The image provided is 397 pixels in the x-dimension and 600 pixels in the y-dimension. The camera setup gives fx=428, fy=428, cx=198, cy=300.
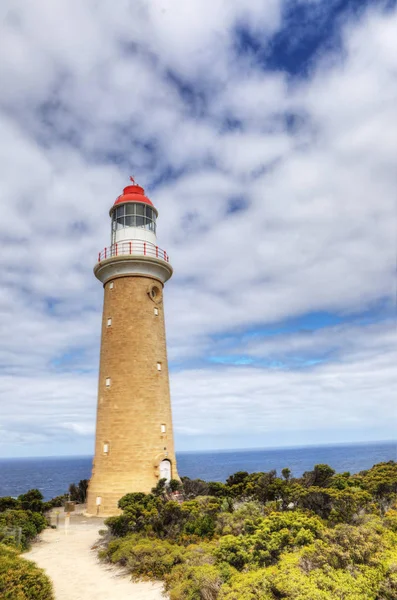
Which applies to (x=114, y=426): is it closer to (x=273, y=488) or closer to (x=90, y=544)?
(x=90, y=544)

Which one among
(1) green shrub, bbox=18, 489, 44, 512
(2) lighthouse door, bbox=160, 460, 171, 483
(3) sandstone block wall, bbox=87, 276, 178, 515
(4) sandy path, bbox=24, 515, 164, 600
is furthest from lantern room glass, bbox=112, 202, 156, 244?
(4) sandy path, bbox=24, 515, 164, 600

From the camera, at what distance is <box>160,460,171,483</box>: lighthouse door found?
1988cm

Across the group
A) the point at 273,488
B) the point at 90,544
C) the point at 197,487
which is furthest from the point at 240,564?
the point at 197,487

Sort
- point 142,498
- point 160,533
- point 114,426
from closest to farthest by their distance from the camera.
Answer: point 160,533 → point 142,498 → point 114,426

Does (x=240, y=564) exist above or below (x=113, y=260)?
below

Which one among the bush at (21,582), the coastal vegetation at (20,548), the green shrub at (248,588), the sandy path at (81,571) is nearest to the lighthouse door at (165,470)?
the sandy path at (81,571)

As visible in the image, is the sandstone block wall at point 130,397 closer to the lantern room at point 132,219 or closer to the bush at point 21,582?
the lantern room at point 132,219

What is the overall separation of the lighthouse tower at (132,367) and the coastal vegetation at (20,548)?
9.64ft

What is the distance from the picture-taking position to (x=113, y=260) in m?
21.1

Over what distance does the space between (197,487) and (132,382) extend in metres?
5.41

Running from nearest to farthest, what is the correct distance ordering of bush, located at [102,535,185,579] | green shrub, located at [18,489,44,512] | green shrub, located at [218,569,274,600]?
green shrub, located at [218,569,274,600]
bush, located at [102,535,185,579]
green shrub, located at [18,489,44,512]

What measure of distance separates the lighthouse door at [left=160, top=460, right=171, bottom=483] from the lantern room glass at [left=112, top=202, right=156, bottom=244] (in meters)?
11.2

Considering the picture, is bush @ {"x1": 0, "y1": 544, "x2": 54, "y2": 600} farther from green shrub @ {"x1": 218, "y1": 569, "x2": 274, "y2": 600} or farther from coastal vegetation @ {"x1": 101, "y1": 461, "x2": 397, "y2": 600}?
green shrub @ {"x1": 218, "y1": 569, "x2": 274, "y2": 600}

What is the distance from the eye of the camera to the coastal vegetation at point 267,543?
25.9 ft
